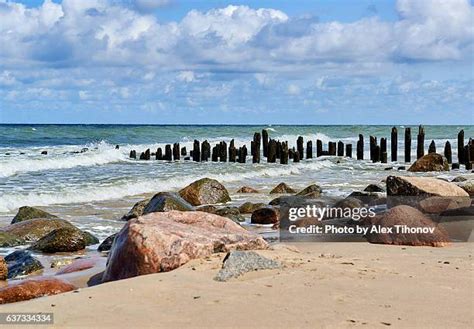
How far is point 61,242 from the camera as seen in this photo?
9.66m

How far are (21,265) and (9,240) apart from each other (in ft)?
7.74

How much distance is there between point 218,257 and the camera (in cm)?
644

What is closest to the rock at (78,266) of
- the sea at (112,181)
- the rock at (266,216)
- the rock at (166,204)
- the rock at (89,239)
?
the rock at (89,239)

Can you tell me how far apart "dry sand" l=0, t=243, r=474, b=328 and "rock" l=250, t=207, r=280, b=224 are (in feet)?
18.6

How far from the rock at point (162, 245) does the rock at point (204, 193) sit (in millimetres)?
8722

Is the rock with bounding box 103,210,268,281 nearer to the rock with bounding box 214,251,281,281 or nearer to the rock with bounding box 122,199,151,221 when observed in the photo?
the rock with bounding box 214,251,281,281

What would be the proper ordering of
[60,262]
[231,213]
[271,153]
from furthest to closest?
[271,153], [231,213], [60,262]

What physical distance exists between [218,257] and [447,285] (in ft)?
7.04

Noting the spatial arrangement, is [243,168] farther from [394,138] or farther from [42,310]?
[42,310]

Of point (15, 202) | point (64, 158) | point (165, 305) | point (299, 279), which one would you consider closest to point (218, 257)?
point (299, 279)

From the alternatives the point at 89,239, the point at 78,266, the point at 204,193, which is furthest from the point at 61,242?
the point at 204,193

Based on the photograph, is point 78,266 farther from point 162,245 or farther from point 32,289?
point 162,245

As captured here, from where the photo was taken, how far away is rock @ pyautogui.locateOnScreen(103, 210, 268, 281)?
629 cm

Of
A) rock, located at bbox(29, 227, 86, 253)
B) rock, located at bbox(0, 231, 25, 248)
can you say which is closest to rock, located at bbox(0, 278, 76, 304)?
rock, located at bbox(29, 227, 86, 253)
